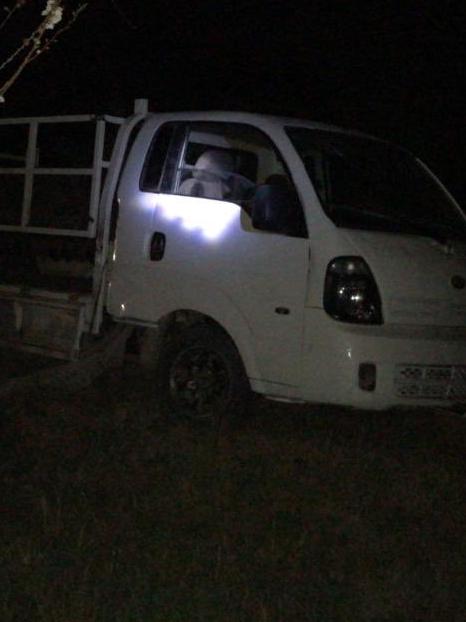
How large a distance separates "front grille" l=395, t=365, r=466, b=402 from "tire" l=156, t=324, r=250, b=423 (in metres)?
1.08

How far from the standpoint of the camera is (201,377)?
7410 millimetres

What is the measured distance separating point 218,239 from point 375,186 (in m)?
1.12

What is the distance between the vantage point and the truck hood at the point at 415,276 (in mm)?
6645

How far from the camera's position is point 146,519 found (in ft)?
19.1

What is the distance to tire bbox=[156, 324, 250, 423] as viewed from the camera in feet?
23.6

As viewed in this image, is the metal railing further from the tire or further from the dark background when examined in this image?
the dark background

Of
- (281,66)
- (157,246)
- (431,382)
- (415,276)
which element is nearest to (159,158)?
(157,246)

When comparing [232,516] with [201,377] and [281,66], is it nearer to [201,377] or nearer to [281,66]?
[201,377]

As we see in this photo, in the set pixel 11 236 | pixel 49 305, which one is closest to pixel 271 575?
pixel 49 305

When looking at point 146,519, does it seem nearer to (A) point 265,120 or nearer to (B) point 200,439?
(B) point 200,439

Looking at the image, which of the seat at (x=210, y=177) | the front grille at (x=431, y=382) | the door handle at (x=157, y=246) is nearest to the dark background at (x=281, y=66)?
the seat at (x=210, y=177)

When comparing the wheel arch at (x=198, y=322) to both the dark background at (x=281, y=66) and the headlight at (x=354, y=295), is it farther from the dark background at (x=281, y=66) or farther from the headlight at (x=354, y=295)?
the dark background at (x=281, y=66)

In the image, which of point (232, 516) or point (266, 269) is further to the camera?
point (266, 269)

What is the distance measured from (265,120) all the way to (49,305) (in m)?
2.28
